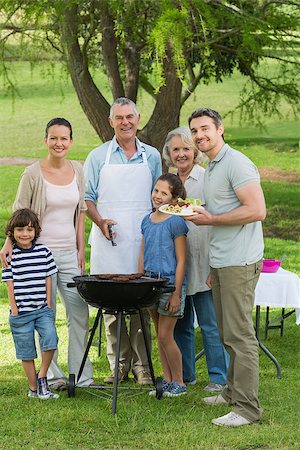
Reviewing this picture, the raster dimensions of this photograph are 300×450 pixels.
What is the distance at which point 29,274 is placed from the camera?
570 centimetres

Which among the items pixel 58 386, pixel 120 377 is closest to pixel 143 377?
pixel 120 377

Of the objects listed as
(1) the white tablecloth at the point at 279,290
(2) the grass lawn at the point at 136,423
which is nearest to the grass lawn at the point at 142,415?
(2) the grass lawn at the point at 136,423

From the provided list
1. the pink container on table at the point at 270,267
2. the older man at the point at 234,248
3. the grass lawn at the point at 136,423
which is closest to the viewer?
the grass lawn at the point at 136,423

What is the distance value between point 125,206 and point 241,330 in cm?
130

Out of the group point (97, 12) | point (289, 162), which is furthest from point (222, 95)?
point (97, 12)

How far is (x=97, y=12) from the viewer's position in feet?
35.8

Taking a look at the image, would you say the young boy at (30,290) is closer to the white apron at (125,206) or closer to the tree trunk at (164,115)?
the white apron at (125,206)

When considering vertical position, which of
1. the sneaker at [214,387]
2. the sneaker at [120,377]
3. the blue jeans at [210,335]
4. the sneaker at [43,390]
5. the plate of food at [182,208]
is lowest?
the sneaker at [120,377]

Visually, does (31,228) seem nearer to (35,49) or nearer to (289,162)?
(35,49)

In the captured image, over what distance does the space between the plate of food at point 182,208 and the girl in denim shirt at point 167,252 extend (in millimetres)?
230

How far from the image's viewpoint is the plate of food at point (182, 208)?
5.20 meters

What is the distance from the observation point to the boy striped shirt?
5.70 meters

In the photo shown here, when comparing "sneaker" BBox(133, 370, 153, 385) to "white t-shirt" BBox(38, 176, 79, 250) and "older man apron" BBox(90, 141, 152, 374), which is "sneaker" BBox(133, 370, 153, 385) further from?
"white t-shirt" BBox(38, 176, 79, 250)

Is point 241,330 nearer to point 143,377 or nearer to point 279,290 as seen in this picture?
point 143,377
